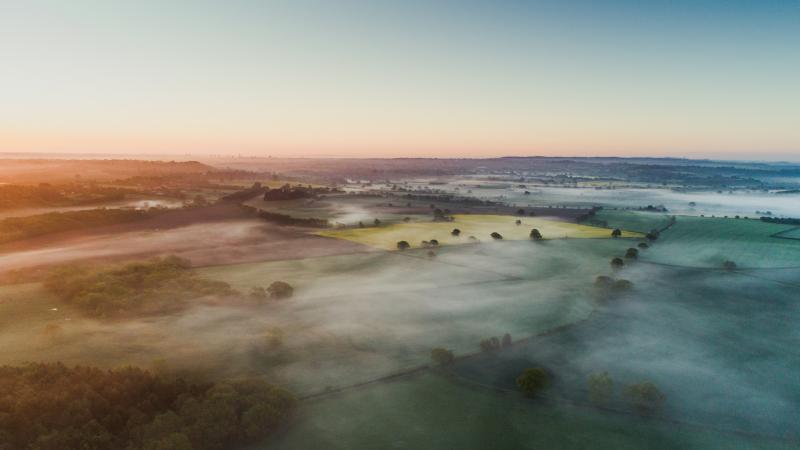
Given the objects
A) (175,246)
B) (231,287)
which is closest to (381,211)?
(175,246)

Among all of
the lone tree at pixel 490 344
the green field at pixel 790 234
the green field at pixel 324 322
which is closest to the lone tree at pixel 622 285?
the green field at pixel 324 322

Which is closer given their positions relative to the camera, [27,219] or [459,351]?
[459,351]

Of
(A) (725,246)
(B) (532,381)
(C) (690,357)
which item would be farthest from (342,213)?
(B) (532,381)

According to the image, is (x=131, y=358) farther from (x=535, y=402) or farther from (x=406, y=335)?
(x=535, y=402)

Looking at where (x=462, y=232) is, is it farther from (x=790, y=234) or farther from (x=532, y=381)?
(x=790, y=234)

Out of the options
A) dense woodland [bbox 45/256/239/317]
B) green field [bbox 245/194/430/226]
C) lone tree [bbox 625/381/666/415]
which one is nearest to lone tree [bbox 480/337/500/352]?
lone tree [bbox 625/381/666/415]
